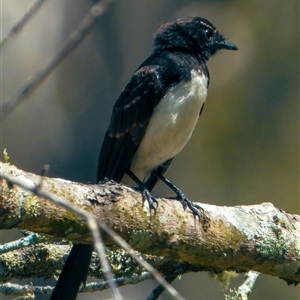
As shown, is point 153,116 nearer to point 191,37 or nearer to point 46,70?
point 191,37

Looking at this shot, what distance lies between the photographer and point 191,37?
4.30m

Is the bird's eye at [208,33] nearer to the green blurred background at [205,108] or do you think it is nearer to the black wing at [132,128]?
the black wing at [132,128]

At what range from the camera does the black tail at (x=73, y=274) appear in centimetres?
309

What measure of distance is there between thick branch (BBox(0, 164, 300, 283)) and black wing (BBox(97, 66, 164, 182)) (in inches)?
34.8

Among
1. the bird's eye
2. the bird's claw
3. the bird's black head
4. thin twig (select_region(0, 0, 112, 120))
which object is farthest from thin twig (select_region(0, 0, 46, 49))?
the bird's eye

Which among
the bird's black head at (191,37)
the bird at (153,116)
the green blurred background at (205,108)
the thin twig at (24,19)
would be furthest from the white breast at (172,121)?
the green blurred background at (205,108)

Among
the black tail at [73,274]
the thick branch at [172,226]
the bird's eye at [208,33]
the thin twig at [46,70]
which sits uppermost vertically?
the bird's eye at [208,33]

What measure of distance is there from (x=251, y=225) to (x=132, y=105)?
117 cm

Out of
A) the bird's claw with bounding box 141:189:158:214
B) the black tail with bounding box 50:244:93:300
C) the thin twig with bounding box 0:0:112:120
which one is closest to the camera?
the thin twig with bounding box 0:0:112:120

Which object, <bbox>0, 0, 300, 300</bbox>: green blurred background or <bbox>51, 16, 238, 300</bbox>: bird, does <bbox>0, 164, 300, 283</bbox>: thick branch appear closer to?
<bbox>51, 16, 238, 300</bbox>: bird

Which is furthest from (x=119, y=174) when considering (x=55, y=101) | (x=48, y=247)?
(x=55, y=101)

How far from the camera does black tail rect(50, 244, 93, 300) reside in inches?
122

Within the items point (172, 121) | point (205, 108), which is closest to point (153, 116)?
point (172, 121)

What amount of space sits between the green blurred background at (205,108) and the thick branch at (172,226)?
356 centimetres
